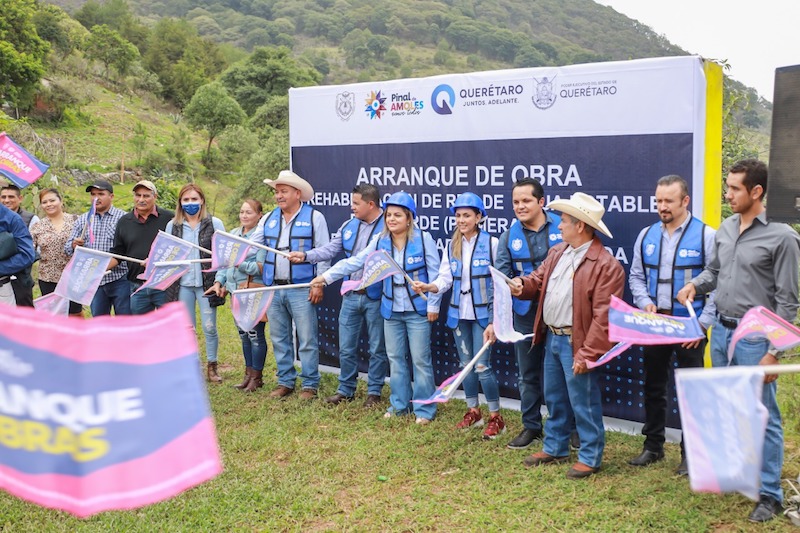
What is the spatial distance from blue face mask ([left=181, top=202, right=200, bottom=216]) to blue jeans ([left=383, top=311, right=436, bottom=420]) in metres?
2.26

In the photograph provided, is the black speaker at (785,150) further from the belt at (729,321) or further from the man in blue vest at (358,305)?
the man in blue vest at (358,305)

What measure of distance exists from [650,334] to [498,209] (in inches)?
96.7

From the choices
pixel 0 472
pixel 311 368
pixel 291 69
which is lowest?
pixel 311 368

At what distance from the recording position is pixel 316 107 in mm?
8320

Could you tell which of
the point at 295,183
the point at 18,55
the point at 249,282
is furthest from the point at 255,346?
the point at 18,55

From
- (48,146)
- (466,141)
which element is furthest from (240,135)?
(466,141)

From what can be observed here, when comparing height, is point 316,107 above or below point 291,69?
below

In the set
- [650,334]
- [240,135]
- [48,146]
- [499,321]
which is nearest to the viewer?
[650,334]

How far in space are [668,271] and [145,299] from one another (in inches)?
199

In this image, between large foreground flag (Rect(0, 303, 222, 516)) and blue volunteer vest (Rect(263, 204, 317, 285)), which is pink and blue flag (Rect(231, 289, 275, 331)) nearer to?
blue volunteer vest (Rect(263, 204, 317, 285))

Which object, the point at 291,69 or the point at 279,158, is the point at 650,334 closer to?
the point at 279,158

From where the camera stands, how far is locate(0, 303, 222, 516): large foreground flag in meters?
2.75

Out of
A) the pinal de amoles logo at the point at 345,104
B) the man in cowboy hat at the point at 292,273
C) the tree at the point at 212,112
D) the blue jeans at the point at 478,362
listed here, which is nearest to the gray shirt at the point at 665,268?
the blue jeans at the point at 478,362

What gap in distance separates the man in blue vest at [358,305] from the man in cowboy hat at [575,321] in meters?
1.89
